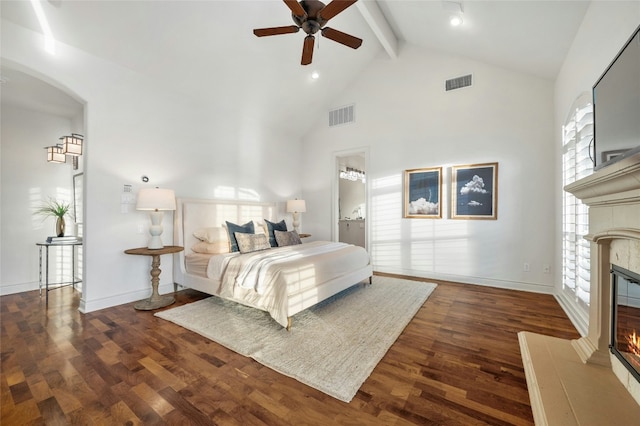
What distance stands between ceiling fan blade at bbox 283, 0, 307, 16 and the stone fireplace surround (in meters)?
2.36

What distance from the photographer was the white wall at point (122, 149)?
2971 mm

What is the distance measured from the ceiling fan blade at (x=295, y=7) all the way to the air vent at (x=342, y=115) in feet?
10.9

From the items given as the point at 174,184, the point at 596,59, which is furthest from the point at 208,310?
the point at 596,59

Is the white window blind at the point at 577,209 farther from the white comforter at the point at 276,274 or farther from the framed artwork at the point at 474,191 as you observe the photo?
the white comforter at the point at 276,274

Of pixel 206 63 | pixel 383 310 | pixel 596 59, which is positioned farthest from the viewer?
pixel 206 63

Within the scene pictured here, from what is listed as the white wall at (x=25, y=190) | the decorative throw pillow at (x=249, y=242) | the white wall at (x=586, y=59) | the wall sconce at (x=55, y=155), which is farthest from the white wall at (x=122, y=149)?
the white wall at (x=586, y=59)

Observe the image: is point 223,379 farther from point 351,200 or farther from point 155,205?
point 351,200

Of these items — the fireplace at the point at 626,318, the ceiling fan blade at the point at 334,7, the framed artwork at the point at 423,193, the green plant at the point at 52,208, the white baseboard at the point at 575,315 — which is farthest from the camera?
the framed artwork at the point at 423,193

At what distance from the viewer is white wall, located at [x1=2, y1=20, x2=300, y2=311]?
9.75ft

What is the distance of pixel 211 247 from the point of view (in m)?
3.77

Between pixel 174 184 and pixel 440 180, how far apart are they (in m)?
4.24

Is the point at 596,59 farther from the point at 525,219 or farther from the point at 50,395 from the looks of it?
the point at 50,395

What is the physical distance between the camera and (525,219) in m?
3.92

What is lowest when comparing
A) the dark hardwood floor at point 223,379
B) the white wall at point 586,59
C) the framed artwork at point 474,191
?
the dark hardwood floor at point 223,379
